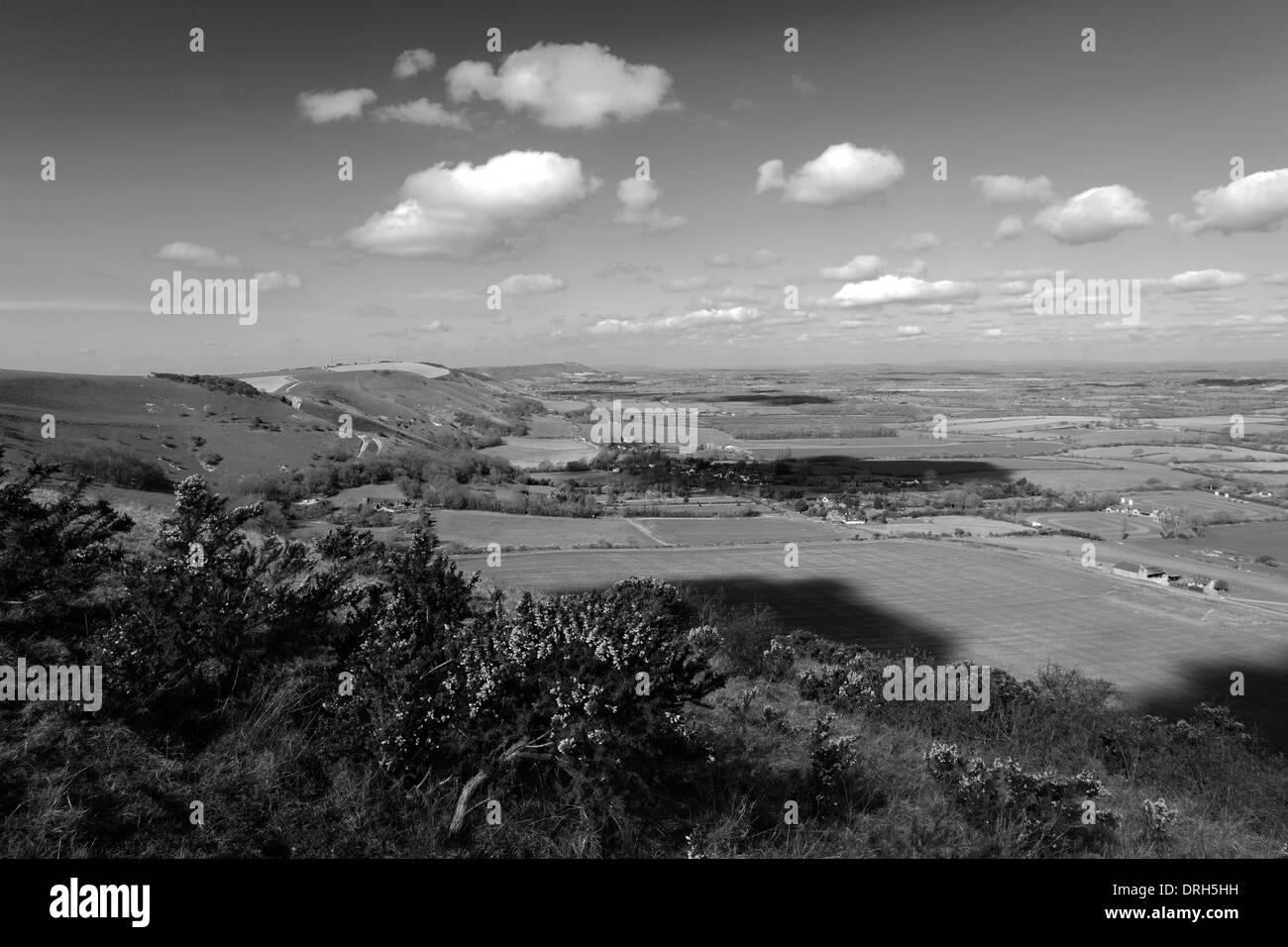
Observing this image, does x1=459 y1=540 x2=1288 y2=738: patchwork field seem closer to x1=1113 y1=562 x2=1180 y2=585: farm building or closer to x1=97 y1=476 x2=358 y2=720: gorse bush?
x1=1113 y1=562 x2=1180 y2=585: farm building

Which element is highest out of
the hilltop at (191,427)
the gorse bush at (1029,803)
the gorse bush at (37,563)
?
the hilltop at (191,427)

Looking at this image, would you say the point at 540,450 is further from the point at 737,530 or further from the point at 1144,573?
the point at 1144,573

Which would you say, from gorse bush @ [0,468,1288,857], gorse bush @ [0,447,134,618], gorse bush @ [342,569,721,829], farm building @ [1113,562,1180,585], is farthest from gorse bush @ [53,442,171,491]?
farm building @ [1113,562,1180,585]

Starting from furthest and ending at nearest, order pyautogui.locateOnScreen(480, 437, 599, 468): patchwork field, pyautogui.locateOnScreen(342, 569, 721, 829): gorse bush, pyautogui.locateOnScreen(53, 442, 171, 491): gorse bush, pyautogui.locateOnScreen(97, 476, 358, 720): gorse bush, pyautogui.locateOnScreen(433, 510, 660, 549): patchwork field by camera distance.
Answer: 1. pyautogui.locateOnScreen(480, 437, 599, 468): patchwork field
2. pyautogui.locateOnScreen(433, 510, 660, 549): patchwork field
3. pyautogui.locateOnScreen(53, 442, 171, 491): gorse bush
4. pyautogui.locateOnScreen(97, 476, 358, 720): gorse bush
5. pyautogui.locateOnScreen(342, 569, 721, 829): gorse bush

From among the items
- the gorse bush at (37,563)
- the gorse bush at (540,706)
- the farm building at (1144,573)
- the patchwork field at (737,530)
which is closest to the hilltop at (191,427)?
the gorse bush at (37,563)

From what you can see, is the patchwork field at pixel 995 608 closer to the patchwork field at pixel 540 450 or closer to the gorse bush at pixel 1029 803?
the gorse bush at pixel 1029 803
